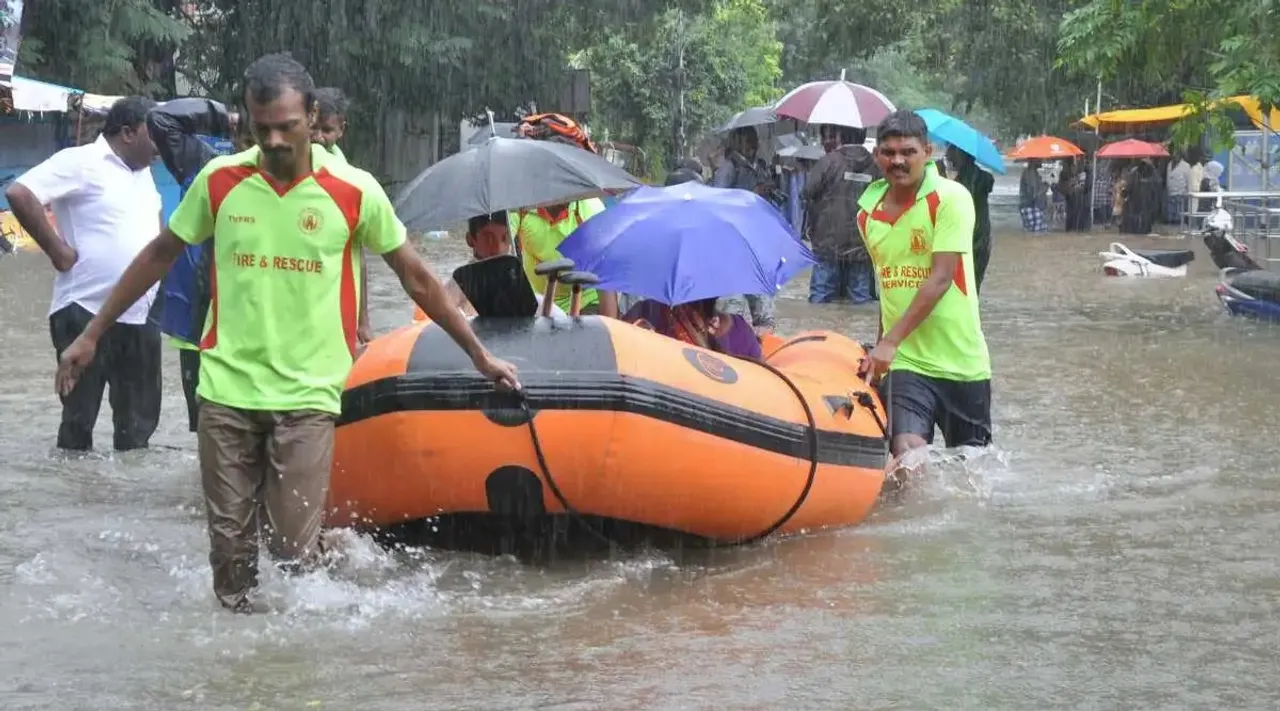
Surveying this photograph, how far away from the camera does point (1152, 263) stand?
21.1 metres

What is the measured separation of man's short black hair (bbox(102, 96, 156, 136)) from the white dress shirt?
0.24ft

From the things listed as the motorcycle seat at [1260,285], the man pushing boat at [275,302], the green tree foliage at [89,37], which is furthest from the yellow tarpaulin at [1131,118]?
the man pushing boat at [275,302]

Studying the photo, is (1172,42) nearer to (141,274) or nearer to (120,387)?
(120,387)

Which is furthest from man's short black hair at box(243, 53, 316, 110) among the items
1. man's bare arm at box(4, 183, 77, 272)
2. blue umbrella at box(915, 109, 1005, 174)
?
blue umbrella at box(915, 109, 1005, 174)

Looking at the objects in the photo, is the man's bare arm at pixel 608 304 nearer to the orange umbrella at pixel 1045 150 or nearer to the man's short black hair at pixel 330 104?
the man's short black hair at pixel 330 104

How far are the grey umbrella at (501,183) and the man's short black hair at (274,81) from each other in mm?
1980

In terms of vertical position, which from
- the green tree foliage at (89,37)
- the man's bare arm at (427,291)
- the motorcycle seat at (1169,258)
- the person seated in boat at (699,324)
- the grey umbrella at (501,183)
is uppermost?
the green tree foliage at (89,37)

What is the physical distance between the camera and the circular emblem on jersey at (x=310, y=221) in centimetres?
537

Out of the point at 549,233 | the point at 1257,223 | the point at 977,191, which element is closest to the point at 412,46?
the point at 1257,223

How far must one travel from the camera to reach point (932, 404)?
7.54 m

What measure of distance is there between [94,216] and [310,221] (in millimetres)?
3068

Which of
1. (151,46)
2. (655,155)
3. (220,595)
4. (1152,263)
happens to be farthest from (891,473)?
(655,155)

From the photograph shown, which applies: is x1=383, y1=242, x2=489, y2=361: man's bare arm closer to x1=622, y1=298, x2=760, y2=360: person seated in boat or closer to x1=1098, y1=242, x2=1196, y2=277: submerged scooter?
x1=622, y1=298, x2=760, y2=360: person seated in boat

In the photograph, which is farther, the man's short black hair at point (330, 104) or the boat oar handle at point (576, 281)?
the man's short black hair at point (330, 104)
